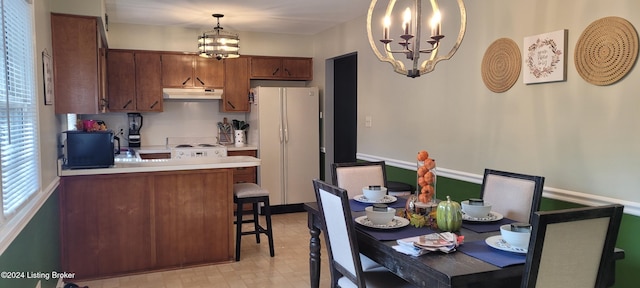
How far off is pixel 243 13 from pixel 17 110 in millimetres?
3174

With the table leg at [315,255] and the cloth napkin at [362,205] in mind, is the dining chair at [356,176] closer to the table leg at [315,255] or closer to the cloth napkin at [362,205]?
the cloth napkin at [362,205]

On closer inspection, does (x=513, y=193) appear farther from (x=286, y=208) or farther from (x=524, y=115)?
(x=286, y=208)

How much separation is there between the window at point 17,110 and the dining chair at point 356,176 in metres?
1.86

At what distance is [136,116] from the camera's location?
5793mm

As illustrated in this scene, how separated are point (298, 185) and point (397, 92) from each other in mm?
2137

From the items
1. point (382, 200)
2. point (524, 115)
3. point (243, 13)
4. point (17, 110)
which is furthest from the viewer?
point (243, 13)

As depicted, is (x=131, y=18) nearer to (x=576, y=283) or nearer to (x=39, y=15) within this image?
(x=39, y=15)

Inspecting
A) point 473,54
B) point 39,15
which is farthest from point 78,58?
point 473,54

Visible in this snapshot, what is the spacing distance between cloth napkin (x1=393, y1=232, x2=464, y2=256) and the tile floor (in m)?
1.65

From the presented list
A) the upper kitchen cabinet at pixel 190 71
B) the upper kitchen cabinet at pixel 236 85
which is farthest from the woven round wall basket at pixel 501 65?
the upper kitchen cabinet at pixel 190 71

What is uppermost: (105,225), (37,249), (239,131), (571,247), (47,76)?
(47,76)

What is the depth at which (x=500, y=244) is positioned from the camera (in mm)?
1943

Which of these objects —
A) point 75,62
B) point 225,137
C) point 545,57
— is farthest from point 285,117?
point 545,57

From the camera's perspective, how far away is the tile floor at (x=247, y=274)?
11.5ft
